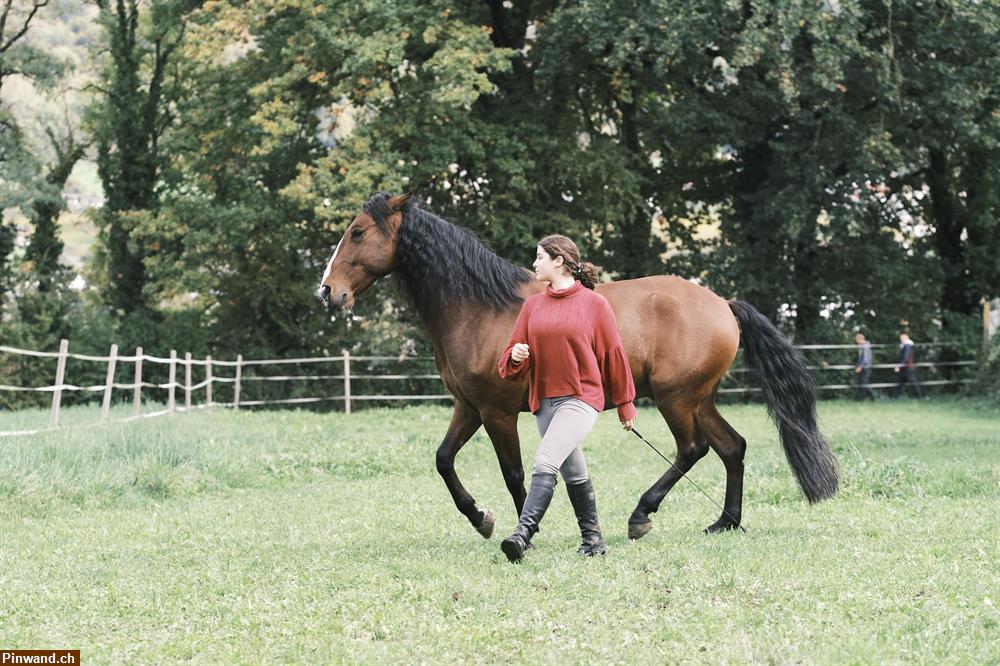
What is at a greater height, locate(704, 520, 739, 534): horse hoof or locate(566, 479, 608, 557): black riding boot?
locate(566, 479, 608, 557): black riding boot

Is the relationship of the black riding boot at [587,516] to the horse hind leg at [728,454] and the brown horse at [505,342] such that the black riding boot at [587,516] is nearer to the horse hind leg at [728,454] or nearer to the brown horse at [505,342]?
the brown horse at [505,342]

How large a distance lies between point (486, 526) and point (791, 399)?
2453 mm

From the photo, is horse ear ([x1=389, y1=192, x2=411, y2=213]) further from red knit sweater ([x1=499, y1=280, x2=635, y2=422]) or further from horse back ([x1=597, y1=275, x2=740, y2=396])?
red knit sweater ([x1=499, y1=280, x2=635, y2=422])

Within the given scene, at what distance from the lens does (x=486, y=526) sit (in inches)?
311

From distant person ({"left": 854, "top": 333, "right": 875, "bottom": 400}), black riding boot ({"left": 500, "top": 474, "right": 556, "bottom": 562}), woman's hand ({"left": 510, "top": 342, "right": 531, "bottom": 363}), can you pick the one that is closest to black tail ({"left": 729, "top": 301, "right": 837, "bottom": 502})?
black riding boot ({"left": 500, "top": 474, "right": 556, "bottom": 562})

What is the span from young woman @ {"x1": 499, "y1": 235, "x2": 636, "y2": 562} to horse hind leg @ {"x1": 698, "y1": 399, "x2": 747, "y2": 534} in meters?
1.89

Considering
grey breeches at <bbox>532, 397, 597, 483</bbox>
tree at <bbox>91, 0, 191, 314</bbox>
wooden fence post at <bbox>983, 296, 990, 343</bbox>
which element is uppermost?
tree at <bbox>91, 0, 191, 314</bbox>

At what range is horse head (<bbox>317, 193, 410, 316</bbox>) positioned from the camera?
817cm

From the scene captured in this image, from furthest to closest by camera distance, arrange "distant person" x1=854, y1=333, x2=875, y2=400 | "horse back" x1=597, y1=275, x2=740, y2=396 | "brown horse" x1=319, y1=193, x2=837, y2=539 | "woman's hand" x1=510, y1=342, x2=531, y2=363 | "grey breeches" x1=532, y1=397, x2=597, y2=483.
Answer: "distant person" x1=854, y1=333, x2=875, y2=400 → "horse back" x1=597, y1=275, x2=740, y2=396 → "brown horse" x1=319, y1=193, x2=837, y2=539 → "grey breeches" x1=532, y1=397, x2=597, y2=483 → "woman's hand" x1=510, y1=342, x2=531, y2=363

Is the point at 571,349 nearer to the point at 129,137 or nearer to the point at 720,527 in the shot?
the point at 720,527

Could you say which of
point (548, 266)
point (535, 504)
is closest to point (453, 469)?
point (535, 504)

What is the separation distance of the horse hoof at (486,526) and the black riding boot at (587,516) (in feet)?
3.58

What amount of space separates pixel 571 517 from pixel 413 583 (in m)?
3.40

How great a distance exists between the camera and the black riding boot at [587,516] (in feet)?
22.6
